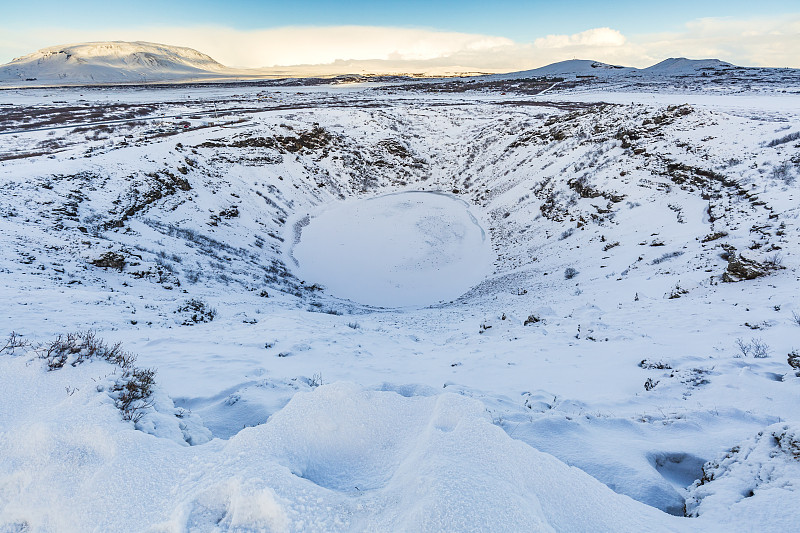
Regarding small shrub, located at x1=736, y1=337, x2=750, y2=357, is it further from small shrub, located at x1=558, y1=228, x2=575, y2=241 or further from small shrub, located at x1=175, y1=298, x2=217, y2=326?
small shrub, located at x1=558, y1=228, x2=575, y2=241

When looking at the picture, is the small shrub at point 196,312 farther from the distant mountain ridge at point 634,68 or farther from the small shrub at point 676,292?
the distant mountain ridge at point 634,68

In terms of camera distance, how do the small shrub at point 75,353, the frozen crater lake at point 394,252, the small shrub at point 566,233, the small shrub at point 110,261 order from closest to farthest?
the small shrub at point 75,353
the small shrub at point 110,261
the frozen crater lake at point 394,252
the small shrub at point 566,233

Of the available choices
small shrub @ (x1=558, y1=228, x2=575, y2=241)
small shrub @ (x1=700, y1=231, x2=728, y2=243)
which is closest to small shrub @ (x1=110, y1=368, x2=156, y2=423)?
small shrub @ (x1=700, y1=231, x2=728, y2=243)

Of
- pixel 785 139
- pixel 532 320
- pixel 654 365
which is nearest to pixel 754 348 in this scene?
pixel 654 365

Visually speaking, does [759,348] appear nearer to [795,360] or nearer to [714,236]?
[795,360]

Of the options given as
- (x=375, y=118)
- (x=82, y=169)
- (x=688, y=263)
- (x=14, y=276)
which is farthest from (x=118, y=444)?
(x=375, y=118)

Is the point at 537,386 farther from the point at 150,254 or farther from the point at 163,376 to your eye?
the point at 150,254

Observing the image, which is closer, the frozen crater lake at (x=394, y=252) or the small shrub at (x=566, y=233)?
the frozen crater lake at (x=394, y=252)

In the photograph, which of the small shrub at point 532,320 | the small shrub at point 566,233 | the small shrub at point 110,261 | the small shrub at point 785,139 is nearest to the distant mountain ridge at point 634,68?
the small shrub at point 785,139
